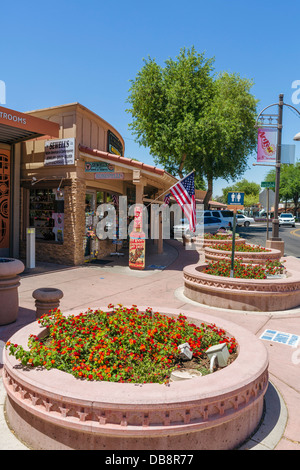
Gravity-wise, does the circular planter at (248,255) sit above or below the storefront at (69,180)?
below

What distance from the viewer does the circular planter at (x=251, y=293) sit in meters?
8.17

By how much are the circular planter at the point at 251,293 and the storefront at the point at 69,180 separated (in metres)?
6.16

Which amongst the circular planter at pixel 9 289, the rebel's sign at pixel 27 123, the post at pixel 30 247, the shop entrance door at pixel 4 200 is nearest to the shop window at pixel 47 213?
the shop entrance door at pixel 4 200

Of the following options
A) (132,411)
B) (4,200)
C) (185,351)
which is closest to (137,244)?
(4,200)

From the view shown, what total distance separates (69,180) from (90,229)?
239 centimetres

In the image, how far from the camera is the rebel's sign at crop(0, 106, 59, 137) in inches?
425

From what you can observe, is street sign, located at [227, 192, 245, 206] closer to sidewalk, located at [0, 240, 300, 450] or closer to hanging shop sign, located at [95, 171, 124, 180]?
sidewalk, located at [0, 240, 300, 450]

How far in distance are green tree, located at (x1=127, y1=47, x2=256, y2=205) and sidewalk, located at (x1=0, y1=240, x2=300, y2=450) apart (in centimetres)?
1293

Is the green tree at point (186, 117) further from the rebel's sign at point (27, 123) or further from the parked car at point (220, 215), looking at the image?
the rebel's sign at point (27, 123)

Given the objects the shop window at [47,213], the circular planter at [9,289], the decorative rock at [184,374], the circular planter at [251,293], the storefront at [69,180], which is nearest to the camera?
the decorative rock at [184,374]

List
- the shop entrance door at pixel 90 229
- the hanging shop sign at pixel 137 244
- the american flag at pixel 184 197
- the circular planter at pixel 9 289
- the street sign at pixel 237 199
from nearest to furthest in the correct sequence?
1. the circular planter at pixel 9 289
2. the street sign at pixel 237 199
3. the american flag at pixel 184 197
4. the hanging shop sign at pixel 137 244
5. the shop entrance door at pixel 90 229

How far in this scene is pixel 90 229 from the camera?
48.8 ft

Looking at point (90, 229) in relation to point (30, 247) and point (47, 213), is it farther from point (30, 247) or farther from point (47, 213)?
point (30, 247)
